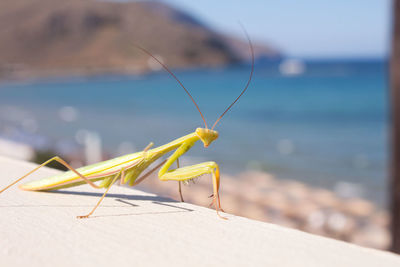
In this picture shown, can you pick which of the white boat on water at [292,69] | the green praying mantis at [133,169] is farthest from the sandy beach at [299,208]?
the white boat on water at [292,69]

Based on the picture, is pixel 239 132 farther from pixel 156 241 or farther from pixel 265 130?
pixel 156 241

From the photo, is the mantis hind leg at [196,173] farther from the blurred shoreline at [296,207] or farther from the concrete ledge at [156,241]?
the blurred shoreline at [296,207]

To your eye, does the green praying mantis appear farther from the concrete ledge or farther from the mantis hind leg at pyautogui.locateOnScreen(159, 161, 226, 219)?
the concrete ledge

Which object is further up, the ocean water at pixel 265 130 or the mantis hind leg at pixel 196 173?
the mantis hind leg at pixel 196 173

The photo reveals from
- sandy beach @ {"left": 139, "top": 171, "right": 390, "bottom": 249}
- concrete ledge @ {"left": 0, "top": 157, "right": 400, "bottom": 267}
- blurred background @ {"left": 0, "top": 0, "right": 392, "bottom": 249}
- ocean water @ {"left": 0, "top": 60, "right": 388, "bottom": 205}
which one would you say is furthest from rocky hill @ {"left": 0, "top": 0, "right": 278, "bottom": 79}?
concrete ledge @ {"left": 0, "top": 157, "right": 400, "bottom": 267}

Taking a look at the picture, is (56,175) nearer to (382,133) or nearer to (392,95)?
(392,95)

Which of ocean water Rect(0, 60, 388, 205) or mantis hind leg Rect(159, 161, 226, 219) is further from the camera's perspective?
ocean water Rect(0, 60, 388, 205)
